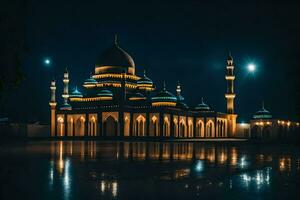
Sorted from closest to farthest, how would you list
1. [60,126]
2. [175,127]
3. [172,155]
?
[172,155], [175,127], [60,126]

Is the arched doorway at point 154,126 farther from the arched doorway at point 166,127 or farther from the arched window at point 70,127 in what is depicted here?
the arched window at point 70,127

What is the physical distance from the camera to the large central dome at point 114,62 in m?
Result: 68.1

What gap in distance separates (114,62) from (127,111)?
1239cm

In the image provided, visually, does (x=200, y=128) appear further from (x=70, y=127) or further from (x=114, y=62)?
(x=70, y=127)

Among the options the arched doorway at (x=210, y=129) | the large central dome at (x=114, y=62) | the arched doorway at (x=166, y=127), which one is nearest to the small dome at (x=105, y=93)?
the large central dome at (x=114, y=62)

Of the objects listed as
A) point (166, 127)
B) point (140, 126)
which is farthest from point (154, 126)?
point (140, 126)

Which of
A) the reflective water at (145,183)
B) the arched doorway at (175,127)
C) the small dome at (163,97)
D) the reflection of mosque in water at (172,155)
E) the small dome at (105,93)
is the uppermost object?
the small dome at (105,93)

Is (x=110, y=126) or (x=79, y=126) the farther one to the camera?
(x=79, y=126)

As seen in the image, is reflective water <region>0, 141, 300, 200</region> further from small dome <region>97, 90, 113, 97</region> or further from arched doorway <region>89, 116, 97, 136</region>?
small dome <region>97, 90, 113, 97</region>

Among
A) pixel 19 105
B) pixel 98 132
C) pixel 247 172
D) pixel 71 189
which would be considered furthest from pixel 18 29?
pixel 19 105

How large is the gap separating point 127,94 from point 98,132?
25.2ft

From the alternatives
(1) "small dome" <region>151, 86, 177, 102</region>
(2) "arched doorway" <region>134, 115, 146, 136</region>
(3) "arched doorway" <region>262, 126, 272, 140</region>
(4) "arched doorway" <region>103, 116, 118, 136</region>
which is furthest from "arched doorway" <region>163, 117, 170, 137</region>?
(3) "arched doorway" <region>262, 126, 272, 140</region>

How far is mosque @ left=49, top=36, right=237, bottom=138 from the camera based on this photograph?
5844cm

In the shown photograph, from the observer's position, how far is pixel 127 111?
58875 mm
